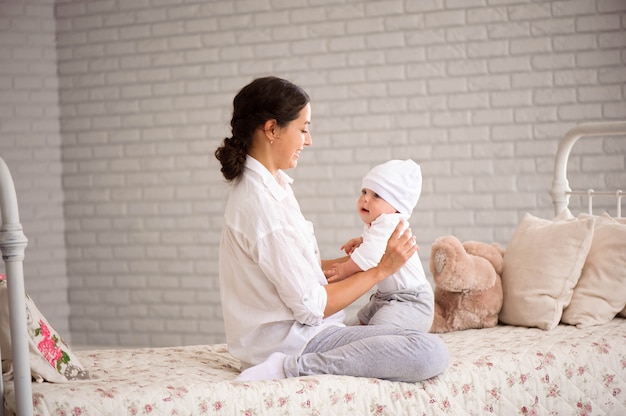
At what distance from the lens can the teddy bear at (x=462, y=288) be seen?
2.53 meters

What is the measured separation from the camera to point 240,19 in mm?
4121

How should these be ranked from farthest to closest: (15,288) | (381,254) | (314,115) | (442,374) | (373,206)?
1. (314,115)
2. (373,206)
3. (381,254)
4. (442,374)
5. (15,288)

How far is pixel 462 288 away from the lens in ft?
8.31

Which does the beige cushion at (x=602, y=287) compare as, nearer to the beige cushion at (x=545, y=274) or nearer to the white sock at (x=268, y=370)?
the beige cushion at (x=545, y=274)

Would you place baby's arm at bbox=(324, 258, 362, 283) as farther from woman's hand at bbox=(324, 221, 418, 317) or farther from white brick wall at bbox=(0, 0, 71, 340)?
white brick wall at bbox=(0, 0, 71, 340)

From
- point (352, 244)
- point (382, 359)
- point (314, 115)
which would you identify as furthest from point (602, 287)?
point (314, 115)

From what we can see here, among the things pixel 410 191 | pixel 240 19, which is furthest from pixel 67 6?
pixel 410 191

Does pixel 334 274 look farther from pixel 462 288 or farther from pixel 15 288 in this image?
pixel 15 288

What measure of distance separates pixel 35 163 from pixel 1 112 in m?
0.34

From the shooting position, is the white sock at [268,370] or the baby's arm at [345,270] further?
the baby's arm at [345,270]

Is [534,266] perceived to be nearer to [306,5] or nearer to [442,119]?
[442,119]

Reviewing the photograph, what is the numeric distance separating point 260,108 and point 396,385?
32.3 inches

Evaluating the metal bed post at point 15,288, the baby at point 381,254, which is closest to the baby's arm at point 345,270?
the baby at point 381,254

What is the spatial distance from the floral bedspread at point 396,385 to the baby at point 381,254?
0.18m
